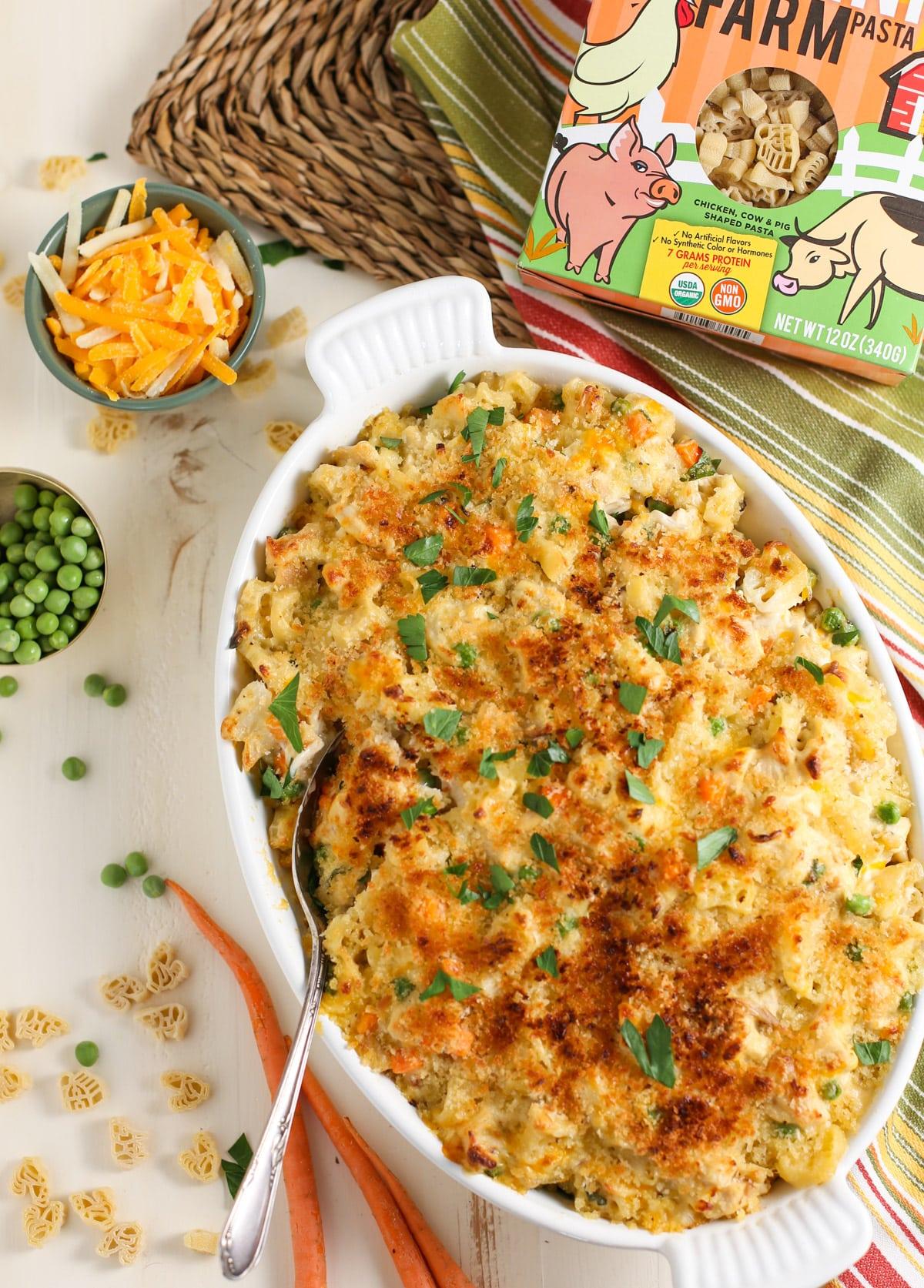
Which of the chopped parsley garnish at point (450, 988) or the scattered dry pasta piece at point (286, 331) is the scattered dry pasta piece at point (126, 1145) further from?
the scattered dry pasta piece at point (286, 331)

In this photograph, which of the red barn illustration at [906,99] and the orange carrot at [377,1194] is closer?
the red barn illustration at [906,99]

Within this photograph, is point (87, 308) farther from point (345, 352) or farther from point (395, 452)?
point (395, 452)

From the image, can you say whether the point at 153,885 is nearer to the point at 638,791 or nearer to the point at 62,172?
the point at 638,791

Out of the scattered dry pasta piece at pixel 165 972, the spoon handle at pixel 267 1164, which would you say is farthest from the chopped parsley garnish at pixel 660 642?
the scattered dry pasta piece at pixel 165 972

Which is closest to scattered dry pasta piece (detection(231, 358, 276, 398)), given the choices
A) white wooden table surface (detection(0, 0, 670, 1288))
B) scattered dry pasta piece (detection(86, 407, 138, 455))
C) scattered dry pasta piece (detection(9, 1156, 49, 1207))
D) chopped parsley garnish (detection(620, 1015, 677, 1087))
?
white wooden table surface (detection(0, 0, 670, 1288))

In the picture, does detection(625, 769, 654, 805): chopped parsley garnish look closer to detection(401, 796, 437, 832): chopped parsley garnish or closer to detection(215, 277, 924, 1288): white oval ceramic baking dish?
detection(401, 796, 437, 832): chopped parsley garnish
